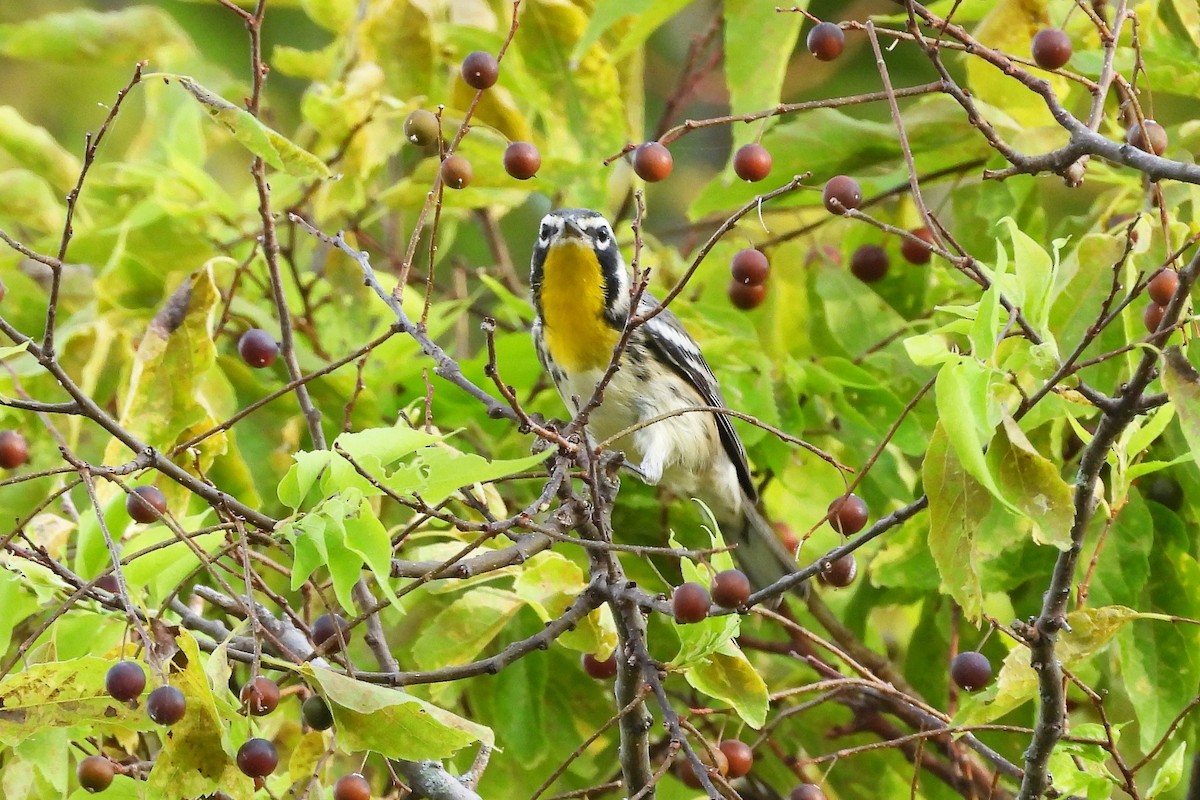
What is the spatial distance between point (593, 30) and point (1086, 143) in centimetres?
143

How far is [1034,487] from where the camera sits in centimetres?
221

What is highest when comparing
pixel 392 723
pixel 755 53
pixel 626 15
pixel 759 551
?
pixel 626 15

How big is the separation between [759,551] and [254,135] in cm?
271

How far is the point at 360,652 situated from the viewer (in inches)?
142

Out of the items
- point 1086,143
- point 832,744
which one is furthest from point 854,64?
point 1086,143

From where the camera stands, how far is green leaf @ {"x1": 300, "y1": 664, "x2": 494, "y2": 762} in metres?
2.24

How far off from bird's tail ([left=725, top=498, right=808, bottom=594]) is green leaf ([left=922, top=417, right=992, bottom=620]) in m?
2.39

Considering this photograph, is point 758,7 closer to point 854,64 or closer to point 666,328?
point 666,328

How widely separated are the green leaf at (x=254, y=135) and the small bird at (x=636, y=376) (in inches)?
70.2

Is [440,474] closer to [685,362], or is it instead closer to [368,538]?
[368,538]

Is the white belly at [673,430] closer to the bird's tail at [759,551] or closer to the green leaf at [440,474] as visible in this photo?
the bird's tail at [759,551]

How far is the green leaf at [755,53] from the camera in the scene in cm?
347

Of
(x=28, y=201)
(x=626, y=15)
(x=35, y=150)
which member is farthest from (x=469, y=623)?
(x=35, y=150)

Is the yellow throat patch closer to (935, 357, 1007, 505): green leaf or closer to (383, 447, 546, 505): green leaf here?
(383, 447, 546, 505): green leaf
